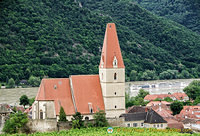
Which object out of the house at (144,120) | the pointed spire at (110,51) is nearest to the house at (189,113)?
the house at (144,120)

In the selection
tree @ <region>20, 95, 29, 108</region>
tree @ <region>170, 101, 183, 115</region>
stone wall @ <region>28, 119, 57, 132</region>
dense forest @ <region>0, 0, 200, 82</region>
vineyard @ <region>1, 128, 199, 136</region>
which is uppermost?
dense forest @ <region>0, 0, 200, 82</region>

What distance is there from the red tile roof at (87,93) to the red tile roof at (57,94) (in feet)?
3.07

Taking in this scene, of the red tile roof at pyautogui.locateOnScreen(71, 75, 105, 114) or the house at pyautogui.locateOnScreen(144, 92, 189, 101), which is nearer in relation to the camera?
the red tile roof at pyautogui.locateOnScreen(71, 75, 105, 114)

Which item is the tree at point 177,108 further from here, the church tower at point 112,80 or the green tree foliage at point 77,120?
the green tree foliage at point 77,120

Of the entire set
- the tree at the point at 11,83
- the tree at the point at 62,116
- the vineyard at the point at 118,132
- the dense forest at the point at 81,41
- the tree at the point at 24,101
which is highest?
the dense forest at the point at 81,41

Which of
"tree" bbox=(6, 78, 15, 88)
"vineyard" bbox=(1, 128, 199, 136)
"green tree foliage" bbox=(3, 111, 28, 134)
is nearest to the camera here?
"vineyard" bbox=(1, 128, 199, 136)

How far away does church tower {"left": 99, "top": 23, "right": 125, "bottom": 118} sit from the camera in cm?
6144

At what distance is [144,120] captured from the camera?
209 feet

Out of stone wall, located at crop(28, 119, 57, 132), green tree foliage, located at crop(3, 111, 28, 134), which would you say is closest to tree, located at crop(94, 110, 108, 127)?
stone wall, located at crop(28, 119, 57, 132)

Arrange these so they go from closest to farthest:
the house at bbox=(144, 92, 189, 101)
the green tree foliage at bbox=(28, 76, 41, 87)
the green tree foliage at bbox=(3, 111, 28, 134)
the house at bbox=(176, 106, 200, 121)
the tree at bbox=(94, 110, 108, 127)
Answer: the green tree foliage at bbox=(3, 111, 28, 134) < the tree at bbox=(94, 110, 108, 127) < the house at bbox=(176, 106, 200, 121) < the house at bbox=(144, 92, 189, 101) < the green tree foliage at bbox=(28, 76, 41, 87)

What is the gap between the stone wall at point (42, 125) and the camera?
2295 inches

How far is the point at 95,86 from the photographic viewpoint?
2467 inches

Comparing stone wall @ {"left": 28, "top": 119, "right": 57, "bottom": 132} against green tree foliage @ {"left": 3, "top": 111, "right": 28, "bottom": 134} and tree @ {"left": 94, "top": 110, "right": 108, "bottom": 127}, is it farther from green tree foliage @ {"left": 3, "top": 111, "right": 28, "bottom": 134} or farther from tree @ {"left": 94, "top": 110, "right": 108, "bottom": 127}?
tree @ {"left": 94, "top": 110, "right": 108, "bottom": 127}

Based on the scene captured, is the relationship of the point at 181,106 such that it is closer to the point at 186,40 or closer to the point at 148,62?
the point at 148,62
